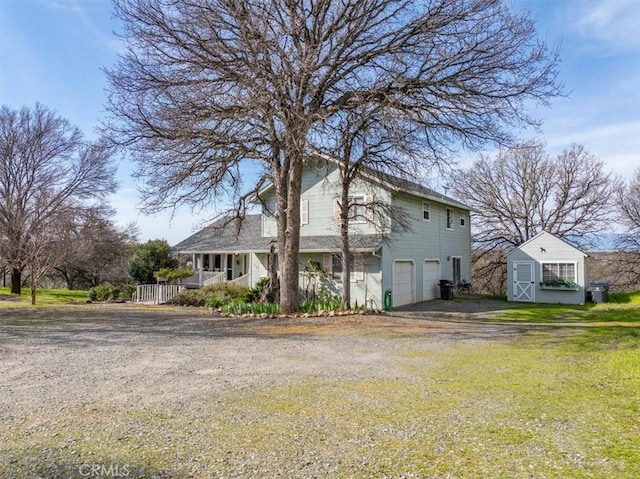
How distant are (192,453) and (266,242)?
17.9 m

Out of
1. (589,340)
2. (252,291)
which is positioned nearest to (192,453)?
(589,340)

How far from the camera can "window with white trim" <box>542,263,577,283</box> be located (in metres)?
20.4

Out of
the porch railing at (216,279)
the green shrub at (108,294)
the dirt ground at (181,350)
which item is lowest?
the dirt ground at (181,350)

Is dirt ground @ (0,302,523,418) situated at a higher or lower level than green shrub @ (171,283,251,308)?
lower

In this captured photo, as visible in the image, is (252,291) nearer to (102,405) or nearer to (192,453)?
(102,405)

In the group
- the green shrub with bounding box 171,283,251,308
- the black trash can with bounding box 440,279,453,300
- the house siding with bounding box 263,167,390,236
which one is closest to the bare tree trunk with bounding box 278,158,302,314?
the green shrub with bounding box 171,283,251,308

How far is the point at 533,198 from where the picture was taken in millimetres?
29453

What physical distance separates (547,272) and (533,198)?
10.1 meters

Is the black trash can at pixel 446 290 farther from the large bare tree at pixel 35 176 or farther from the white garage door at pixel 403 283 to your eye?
the large bare tree at pixel 35 176

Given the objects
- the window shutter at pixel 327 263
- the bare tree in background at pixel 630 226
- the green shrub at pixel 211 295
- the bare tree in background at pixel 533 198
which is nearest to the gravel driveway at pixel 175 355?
the green shrub at pixel 211 295

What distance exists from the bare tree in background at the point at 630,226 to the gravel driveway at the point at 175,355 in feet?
69.2

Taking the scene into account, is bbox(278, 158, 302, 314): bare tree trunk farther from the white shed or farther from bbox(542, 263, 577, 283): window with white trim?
bbox(542, 263, 577, 283): window with white trim

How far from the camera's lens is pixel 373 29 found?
1268 cm

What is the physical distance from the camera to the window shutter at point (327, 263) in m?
19.2
